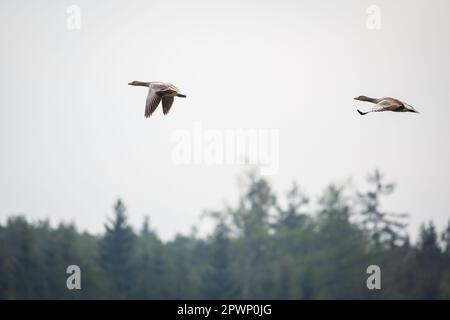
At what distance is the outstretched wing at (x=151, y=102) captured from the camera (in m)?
27.7

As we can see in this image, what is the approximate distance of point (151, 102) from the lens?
27984mm

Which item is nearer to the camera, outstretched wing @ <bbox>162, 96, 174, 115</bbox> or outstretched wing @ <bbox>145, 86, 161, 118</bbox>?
outstretched wing @ <bbox>145, 86, 161, 118</bbox>

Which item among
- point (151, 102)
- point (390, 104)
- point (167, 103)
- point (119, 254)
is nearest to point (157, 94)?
point (151, 102)

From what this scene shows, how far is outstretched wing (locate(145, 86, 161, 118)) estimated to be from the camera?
90.9ft

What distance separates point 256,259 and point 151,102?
189 feet

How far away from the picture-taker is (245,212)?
82.4m

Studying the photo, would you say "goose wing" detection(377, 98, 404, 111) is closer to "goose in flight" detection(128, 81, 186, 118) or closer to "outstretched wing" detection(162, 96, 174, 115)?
"goose in flight" detection(128, 81, 186, 118)

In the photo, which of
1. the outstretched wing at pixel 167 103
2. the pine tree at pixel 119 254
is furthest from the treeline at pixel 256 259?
the outstretched wing at pixel 167 103

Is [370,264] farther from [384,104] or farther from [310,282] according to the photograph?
[384,104]

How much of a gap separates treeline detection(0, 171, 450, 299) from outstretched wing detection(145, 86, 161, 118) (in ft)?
160

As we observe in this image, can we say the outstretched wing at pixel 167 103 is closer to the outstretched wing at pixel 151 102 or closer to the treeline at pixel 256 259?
the outstretched wing at pixel 151 102

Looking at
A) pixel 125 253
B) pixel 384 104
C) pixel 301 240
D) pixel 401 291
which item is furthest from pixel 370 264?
pixel 384 104

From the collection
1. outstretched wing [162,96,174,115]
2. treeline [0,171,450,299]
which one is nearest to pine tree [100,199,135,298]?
treeline [0,171,450,299]
